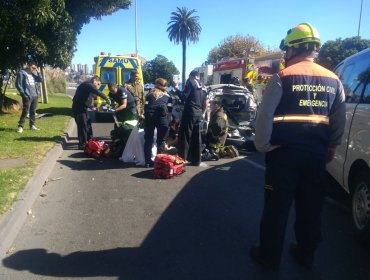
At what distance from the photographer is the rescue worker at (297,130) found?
324 cm

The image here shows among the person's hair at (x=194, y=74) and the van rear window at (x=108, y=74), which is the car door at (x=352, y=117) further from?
the van rear window at (x=108, y=74)

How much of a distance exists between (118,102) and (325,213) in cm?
547

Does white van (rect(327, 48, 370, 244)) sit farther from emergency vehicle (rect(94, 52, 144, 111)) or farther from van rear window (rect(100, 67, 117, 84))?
van rear window (rect(100, 67, 117, 84))

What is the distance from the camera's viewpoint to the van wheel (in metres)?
4.04

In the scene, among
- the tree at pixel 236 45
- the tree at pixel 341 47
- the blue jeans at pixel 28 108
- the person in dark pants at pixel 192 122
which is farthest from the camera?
the tree at pixel 236 45

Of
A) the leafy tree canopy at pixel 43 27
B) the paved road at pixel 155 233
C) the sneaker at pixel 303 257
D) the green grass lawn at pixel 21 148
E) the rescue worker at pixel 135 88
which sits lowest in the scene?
the paved road at pixel 155 233

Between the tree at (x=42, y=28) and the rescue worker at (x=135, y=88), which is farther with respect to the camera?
the rescue worker at (x=135, y=88)

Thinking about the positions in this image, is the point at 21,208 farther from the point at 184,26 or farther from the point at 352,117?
the point at 184,26

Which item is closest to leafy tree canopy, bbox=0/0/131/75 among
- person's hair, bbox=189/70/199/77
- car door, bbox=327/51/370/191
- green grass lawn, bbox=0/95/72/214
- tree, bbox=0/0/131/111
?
tree, bbox=0/0/131/111

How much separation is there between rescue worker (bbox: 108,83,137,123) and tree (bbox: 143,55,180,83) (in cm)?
3422

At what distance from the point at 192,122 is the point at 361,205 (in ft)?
13.9

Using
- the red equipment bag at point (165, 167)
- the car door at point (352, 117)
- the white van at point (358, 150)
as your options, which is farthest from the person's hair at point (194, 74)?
the white van at point (358, 150)

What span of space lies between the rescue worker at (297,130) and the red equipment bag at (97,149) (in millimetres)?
5712

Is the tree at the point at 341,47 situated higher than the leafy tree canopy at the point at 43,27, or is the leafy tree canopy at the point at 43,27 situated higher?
the tree at the point at 341,47
